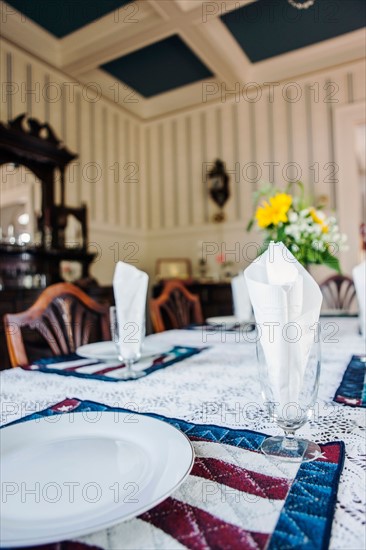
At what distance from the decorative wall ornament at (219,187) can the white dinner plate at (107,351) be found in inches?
123

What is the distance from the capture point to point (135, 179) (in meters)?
4.41

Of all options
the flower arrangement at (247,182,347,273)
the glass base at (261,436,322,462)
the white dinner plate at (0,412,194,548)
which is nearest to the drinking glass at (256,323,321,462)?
the glass base at (261,436,322,462)

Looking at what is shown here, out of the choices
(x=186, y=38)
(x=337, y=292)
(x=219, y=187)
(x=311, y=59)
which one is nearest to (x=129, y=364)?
(x=337, y=292)

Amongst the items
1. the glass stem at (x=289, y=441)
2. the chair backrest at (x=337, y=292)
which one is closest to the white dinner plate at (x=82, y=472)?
the glass stem at (x=289, y=441)

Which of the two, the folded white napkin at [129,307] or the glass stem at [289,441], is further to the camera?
the folded white napkin at [129,307]

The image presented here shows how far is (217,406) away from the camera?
59 centimetres

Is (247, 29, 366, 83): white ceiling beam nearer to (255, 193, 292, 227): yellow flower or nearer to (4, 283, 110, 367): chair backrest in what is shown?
(255, 193, 292, 227): yellow flower

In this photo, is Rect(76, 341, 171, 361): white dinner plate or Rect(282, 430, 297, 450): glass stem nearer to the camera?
Rect(282, 430, 297, 450): glass stem

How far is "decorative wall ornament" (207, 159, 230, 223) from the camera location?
395cm

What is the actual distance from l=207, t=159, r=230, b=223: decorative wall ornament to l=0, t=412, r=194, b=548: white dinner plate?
3641 millimetres

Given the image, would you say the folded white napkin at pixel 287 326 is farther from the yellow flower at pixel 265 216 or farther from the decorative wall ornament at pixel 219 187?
the decorative wall ornament at pixel 219 187

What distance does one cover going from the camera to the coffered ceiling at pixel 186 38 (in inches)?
110

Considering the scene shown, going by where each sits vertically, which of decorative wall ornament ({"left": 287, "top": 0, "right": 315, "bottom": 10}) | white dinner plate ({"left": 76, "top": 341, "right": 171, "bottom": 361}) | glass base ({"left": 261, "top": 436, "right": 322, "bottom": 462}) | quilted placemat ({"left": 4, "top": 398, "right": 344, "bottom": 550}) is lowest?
quilted placemat ({"left": 4, "top": 398, "right": 344, "bottom": 550})

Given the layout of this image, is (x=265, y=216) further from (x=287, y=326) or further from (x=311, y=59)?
(x=311, y=59)
